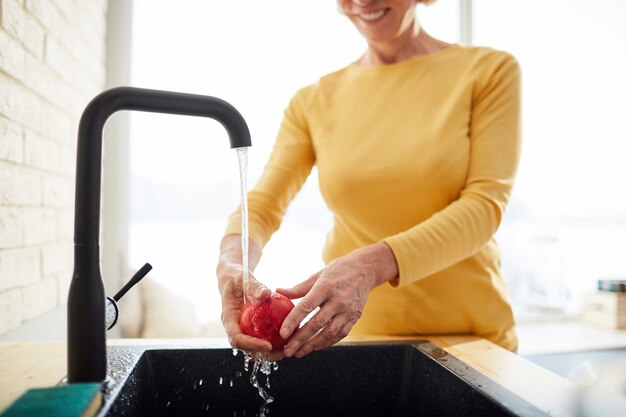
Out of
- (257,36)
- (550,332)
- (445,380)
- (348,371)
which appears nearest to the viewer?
(445,380)

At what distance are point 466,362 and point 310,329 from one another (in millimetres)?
266

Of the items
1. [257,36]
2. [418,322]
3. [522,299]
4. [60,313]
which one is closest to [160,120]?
[257,36]

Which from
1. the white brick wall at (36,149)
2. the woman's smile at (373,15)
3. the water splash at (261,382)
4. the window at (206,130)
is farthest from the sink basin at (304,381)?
the window at (206,130)

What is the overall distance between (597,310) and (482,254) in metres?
1.98

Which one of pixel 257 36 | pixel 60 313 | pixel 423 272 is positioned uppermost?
pixel 257 36

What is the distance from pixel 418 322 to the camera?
→ 1226 millimetres

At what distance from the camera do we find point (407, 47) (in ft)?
4.66

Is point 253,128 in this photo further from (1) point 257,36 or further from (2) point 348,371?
(2) point 348,371

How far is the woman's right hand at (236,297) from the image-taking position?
2.62ft

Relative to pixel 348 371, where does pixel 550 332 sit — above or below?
below

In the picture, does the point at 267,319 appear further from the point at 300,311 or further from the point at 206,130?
the point at 206,130

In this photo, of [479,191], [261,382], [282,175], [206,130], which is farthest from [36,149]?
[206,130]

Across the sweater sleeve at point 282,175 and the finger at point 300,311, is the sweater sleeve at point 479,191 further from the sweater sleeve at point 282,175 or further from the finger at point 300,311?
the sweater sleeve at point 282,175

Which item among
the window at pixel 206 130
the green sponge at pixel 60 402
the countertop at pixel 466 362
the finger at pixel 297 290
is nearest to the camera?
the green sponge at pixel 60 402
